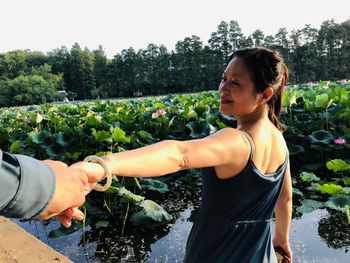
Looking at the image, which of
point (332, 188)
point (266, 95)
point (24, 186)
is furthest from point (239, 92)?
point (332, 188)

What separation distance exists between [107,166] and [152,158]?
12cm

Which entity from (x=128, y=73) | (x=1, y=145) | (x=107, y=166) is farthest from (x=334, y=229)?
(x=128, y=73)

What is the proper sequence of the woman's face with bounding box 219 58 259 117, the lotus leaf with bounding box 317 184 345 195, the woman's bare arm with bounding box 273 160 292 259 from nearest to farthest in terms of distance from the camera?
the woman's face with bounding box 219 58 259 117 → the woman's bare arm with bounding box 273 160 292 259 → the lotus leaf with bounding box 317 184 345 195

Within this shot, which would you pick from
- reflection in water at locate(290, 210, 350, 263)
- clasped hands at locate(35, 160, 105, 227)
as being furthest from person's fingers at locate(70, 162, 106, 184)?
reflection in water at locate(290, 210, 350, 263)

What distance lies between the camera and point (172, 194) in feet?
14.3

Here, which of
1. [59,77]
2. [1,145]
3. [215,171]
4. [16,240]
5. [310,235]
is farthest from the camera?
[59,77]

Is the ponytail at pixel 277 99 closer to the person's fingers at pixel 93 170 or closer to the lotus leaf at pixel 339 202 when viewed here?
the person's fingers at pixel 93 170

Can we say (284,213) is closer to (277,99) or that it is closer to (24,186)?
(277,99)

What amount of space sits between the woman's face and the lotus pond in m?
1.71

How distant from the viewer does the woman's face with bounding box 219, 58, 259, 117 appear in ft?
4.13

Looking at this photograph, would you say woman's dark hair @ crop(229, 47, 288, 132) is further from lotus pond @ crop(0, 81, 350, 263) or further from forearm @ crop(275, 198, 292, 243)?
lotus pond @ crop(0, 81, 350, 263)

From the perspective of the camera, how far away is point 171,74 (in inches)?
1881

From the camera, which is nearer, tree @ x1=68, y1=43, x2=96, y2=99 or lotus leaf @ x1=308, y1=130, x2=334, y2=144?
lotus leaf @ x1=308, y1=130, x2=334, y2=144

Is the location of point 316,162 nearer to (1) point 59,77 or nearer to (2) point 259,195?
(2) point 259,195
